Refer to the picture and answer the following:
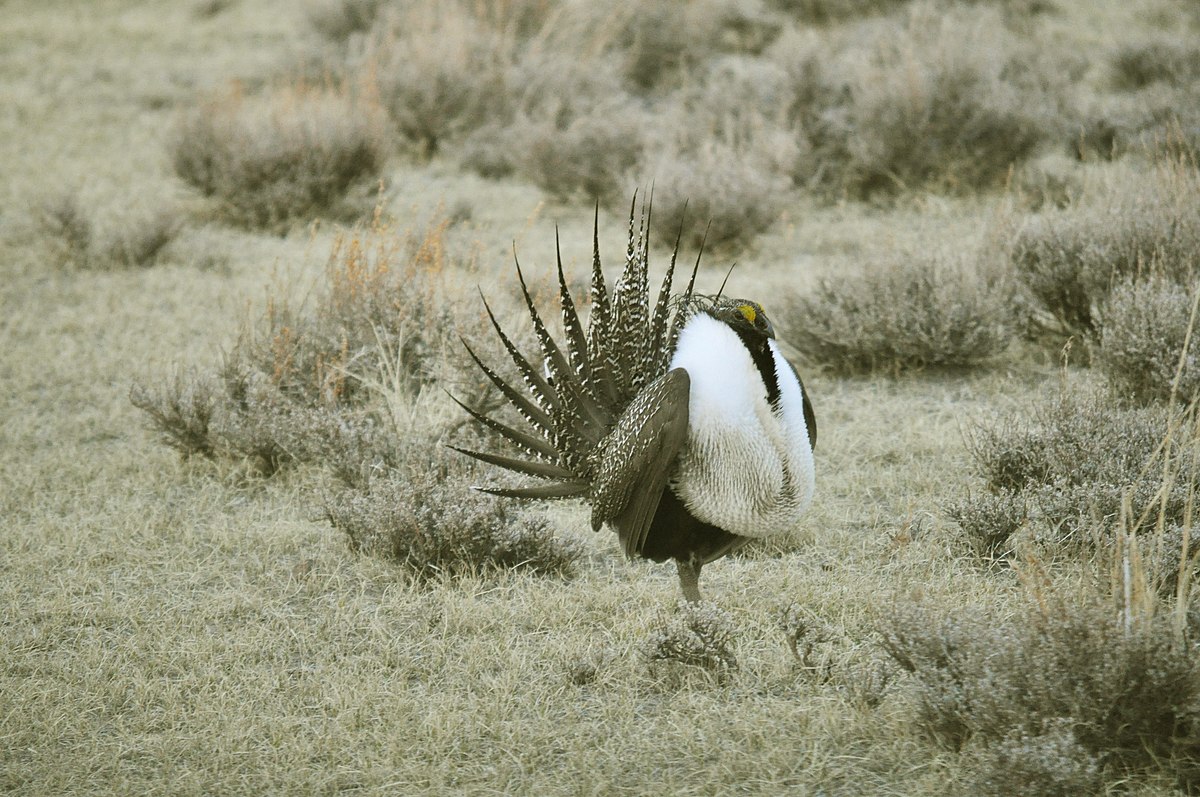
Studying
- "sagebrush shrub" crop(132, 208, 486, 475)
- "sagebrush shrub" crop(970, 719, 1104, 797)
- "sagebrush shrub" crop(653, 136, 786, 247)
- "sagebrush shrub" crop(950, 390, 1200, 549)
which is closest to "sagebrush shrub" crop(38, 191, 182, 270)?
"sagebrush shrub" crop(132, 208, 486, 475)

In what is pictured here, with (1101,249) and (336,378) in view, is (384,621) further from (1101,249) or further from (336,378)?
(1101,249)

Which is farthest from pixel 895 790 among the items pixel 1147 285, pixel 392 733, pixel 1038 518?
pixel 1147 285

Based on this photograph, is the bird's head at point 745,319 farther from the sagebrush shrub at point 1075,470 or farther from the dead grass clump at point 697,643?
the sagebrush shrub at point 1075,470

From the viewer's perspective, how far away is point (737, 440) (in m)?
3.10

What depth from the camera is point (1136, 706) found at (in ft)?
8.38

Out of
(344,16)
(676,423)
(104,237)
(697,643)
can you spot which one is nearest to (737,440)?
(676,423)

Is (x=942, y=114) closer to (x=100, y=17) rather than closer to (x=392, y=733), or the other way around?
(x=392, y=733)

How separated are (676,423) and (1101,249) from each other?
10.3 ft

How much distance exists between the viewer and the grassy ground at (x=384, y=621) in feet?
9.46

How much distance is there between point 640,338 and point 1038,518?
1.45 m

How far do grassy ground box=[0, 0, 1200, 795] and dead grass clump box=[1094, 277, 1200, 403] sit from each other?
305 mm

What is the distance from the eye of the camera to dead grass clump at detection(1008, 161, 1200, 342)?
5305 millimetres

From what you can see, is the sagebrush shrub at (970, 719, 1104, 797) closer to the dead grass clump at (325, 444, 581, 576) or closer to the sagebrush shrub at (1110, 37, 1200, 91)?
the dead grass clump at (325, 444, 581, 576)

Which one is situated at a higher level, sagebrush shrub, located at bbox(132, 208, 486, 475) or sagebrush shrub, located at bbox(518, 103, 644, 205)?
sagebrush shrub, located at bbox(518, 103, 644, 205)
